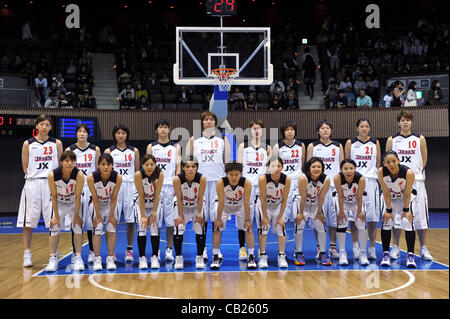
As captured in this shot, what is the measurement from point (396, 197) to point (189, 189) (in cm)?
286

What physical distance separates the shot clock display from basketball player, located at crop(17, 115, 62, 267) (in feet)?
20.6

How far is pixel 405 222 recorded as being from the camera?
20.6ft

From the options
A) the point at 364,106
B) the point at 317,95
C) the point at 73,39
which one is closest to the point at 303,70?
the point at 317,95

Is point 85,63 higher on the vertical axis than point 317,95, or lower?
higher

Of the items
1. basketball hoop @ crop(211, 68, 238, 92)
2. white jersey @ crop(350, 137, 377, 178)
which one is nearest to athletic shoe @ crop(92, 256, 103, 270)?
white jersey @ crop(350, 137, 377, 178)

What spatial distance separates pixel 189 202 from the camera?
6.22 meters

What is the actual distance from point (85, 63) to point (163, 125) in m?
11.5

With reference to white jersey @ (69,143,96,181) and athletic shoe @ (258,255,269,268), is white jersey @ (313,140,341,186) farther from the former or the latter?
white jersey @ (69,143,96,181)

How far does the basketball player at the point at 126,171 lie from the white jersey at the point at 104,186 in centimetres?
44

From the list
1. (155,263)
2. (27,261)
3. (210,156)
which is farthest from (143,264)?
(210,156)

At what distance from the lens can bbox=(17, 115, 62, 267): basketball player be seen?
21.1 feet

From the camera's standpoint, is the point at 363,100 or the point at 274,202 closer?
the point at 274,202

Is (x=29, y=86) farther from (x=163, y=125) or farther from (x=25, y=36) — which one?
(x=163, y=125)

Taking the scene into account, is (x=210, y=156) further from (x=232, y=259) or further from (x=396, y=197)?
(x=396, y=197)
